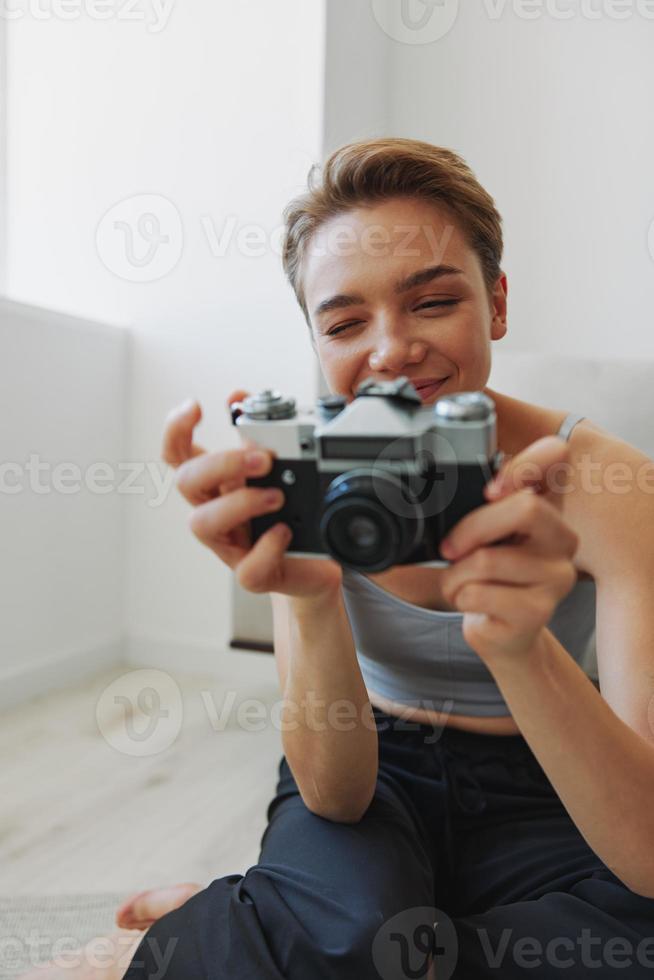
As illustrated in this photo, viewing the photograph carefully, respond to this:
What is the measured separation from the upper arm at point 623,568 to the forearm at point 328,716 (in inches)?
8.9

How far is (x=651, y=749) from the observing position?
622 millimetres

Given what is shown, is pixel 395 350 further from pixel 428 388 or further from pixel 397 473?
pixel 397 473

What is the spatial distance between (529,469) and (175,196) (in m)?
1.66

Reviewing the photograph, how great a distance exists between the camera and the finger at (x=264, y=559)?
547 millimetres

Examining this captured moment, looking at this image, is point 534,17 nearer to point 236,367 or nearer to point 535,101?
point 535,101

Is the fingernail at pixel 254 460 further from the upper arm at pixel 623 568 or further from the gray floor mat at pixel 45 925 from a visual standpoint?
the gray floor mat at pixel 45 925

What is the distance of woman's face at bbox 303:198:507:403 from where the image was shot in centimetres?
80

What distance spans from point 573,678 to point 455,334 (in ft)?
1.25
